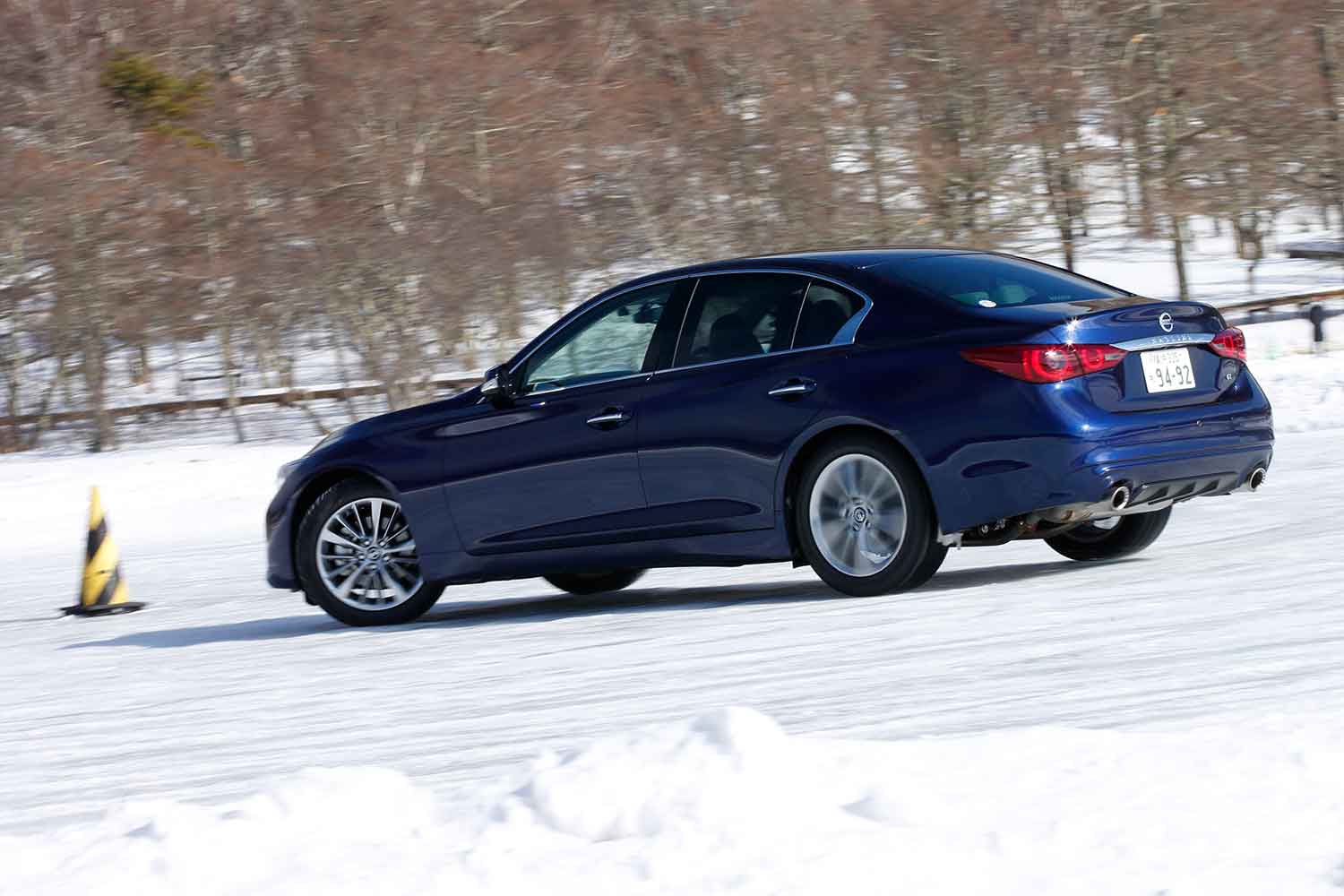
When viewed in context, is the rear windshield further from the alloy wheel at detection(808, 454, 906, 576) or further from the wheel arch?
the alloy wheel at detection(808, 454, 906, 576)

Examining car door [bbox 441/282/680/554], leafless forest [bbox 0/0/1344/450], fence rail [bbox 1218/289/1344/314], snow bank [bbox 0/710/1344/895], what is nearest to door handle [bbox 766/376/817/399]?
car door [bbox 441/282/680/554]

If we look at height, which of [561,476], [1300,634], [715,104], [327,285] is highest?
[715,104]

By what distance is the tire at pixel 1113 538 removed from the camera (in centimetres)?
905

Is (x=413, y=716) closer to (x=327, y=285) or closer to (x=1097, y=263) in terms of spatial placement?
(x=327, y=285)

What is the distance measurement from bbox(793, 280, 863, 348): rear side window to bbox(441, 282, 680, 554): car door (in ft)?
2.13

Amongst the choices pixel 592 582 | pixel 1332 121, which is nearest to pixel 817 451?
pixel 592 582

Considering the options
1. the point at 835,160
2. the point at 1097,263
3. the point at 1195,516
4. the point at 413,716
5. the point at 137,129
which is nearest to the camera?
the point at 413,716

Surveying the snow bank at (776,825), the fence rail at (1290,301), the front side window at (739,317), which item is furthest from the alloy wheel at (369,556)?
the fence rail at (1290,301)

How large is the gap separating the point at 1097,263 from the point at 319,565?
2126 inches

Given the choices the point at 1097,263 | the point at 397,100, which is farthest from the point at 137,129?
the point at 1097,263

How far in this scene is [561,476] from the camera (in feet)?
28.5

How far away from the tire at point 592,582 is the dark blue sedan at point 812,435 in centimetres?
97

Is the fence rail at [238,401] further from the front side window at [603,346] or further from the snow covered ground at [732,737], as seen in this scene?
the front side window at [603,346]

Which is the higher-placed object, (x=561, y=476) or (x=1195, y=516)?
(x=561, y=476)
